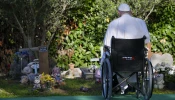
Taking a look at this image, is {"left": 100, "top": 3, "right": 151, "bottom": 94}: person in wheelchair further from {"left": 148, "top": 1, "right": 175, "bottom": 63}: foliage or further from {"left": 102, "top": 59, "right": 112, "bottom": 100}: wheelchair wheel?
{"left": 148, "top": 1, "right": 175, "bottom": 63}: foliage

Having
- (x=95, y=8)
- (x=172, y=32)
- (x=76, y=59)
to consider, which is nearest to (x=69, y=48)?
(x=76, y=59)

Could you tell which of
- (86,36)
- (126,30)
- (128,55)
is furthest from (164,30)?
(128,55)

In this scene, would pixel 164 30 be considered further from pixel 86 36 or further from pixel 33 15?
pixel 33 15

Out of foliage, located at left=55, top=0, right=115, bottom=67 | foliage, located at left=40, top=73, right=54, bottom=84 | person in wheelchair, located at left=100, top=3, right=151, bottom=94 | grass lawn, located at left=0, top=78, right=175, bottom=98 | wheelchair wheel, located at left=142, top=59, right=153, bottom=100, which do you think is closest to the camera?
wheelchair wheel, located at left=142, top=59, right=153, bottom=100

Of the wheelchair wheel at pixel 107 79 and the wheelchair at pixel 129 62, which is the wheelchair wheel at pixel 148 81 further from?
the wheelchair wheel at pixel 107 79

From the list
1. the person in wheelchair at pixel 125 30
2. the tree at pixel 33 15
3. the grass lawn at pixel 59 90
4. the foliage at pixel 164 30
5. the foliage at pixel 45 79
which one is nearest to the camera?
the person in wheelchair at pixel 125 30

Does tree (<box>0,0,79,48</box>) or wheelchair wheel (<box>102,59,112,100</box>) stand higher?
tree (<box>0,0,79,48</box>)

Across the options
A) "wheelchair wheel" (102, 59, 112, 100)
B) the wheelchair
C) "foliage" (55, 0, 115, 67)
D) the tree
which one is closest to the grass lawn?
"wheelchair wheel" (102, 59, 112, 100)

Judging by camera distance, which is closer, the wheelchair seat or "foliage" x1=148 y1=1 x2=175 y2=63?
the wheelchair seat

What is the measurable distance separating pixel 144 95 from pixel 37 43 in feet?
15.7

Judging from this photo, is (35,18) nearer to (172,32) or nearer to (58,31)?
(58,31)

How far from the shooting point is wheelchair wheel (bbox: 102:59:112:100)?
22.0 ft

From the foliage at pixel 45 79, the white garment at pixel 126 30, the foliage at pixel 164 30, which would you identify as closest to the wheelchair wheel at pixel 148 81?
the white garment at pixel 126 30

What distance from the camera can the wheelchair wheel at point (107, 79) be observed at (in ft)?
22.0
